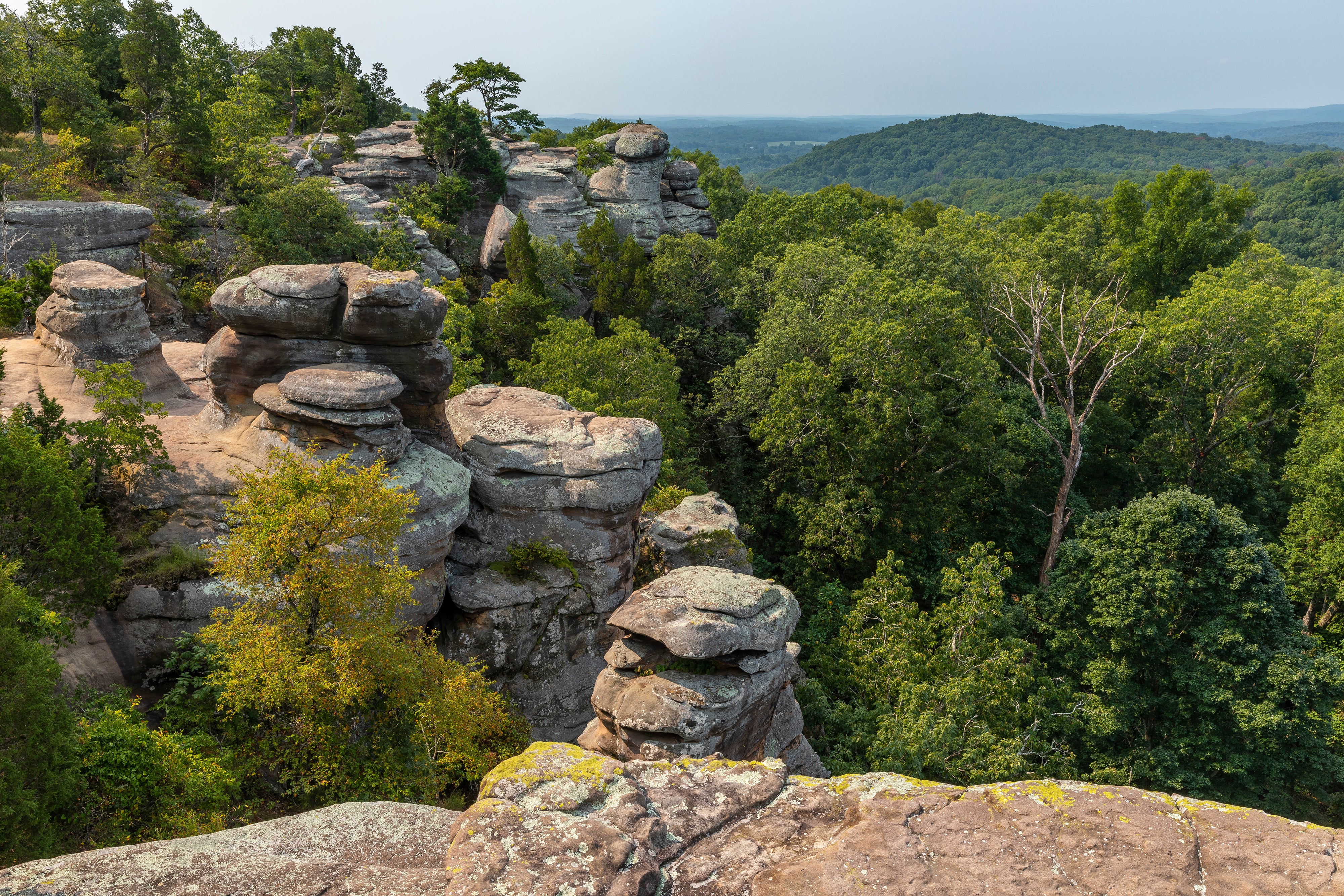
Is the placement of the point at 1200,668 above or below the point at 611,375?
below

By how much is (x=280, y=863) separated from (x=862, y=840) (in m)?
5.15

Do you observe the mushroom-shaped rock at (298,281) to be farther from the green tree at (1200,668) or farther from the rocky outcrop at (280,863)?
the green tree at (1200,668)

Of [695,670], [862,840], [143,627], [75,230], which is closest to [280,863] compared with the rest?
[862,840]

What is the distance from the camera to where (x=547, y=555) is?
70.4 feet

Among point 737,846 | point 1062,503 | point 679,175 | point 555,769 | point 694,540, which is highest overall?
point 679,175

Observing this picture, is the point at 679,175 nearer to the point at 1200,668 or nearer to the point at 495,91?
the point at 495,91

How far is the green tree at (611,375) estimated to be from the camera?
99.7 ft

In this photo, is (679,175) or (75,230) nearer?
(75,230)

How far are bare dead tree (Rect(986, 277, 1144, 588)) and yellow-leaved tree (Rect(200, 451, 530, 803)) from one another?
23086 millimetres

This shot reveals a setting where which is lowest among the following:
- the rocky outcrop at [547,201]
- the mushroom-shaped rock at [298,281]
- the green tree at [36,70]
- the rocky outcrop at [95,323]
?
the rocky outcrop at [95,323]

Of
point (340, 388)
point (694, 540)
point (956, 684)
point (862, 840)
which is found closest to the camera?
point (862, 840)

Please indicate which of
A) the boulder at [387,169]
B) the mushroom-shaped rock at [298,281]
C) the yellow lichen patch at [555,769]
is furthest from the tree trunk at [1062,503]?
the boulder at [387,169]

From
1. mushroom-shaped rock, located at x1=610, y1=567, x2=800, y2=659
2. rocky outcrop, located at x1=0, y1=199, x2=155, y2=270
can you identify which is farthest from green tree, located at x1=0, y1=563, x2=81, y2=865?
rocky outcrop, located at x1=0, y1=199, x2=155, y2=270

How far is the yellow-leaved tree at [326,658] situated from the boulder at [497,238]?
3166cm
